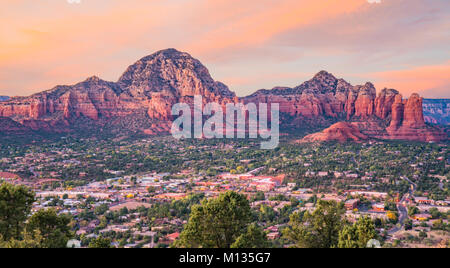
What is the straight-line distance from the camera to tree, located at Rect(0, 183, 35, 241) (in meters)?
20.8

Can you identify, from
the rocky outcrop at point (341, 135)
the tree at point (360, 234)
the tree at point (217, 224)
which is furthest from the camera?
the rocky outcrop at point (341, 135)

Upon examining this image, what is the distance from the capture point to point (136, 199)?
59.1 m

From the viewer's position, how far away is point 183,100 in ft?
497

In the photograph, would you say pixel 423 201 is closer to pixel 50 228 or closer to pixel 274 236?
pixel 274 236

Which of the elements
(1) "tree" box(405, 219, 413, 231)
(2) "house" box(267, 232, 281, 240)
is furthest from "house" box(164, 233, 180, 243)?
(1) "tree" box(405, 219, 413, 231)

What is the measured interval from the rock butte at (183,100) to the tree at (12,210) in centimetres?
9918

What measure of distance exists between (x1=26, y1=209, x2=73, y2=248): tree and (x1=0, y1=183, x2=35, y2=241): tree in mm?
879

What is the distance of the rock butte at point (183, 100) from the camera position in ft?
406

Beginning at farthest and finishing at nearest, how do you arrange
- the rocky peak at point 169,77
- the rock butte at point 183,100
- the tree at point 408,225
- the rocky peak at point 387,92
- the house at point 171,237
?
1. the rocky peak at point 169,77
2. the rocky peak at point 387,92
3. the rock butte at point 183,100
4. the tree at point 408,225
5. the house at point 171,237

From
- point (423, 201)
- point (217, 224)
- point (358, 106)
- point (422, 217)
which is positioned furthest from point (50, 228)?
point (358, 106)

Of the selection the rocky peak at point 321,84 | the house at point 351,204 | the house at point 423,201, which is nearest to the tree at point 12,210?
the house at point 351,204

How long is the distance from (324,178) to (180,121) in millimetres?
80334

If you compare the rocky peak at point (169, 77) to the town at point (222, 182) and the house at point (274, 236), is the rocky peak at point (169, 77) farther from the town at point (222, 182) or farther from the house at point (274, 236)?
the house at point (274, 236)
